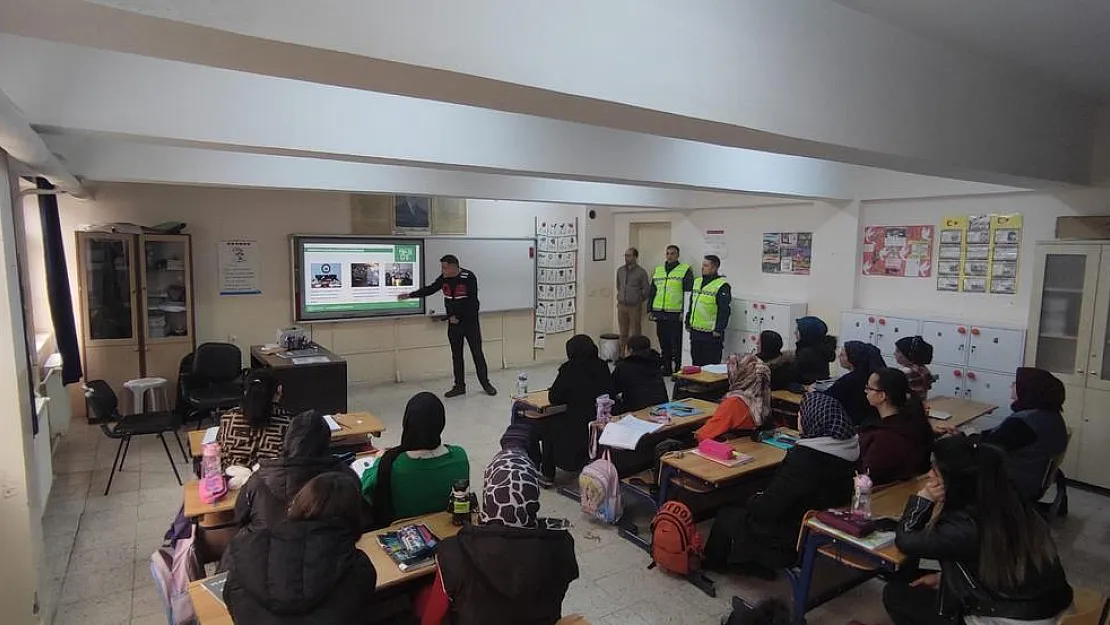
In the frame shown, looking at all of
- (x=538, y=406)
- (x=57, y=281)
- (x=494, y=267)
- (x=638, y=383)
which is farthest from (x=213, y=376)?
(x=638, y=383)

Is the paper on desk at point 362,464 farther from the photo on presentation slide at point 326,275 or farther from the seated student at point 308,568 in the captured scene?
the photo on presentation slide at point 326,275

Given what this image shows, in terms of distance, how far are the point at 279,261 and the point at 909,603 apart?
6.81 metres

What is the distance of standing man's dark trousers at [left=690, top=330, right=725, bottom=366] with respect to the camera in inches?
307

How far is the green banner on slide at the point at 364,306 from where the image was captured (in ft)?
24.3

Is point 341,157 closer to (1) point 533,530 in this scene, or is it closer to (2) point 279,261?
(1) point 533,530

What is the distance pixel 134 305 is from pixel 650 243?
267 inches

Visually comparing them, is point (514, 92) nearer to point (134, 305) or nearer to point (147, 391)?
point (147, 391)

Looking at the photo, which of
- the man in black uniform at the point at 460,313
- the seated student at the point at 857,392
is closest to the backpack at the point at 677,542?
the seated student at the point at 857,392

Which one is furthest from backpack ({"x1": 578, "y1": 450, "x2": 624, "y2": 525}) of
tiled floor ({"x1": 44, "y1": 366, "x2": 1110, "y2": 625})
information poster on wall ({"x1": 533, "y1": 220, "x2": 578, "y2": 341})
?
information poster on wall ({"x1": 533, "y1": 220, "x2": 578, "y2": 341})

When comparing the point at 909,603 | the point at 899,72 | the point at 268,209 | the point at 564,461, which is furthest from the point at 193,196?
the point at 909,603

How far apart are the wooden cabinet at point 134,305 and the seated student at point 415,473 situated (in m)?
4.85

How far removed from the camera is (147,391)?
6.07 meters

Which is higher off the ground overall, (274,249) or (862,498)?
(274,249)

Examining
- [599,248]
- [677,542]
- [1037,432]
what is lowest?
[677,542]
